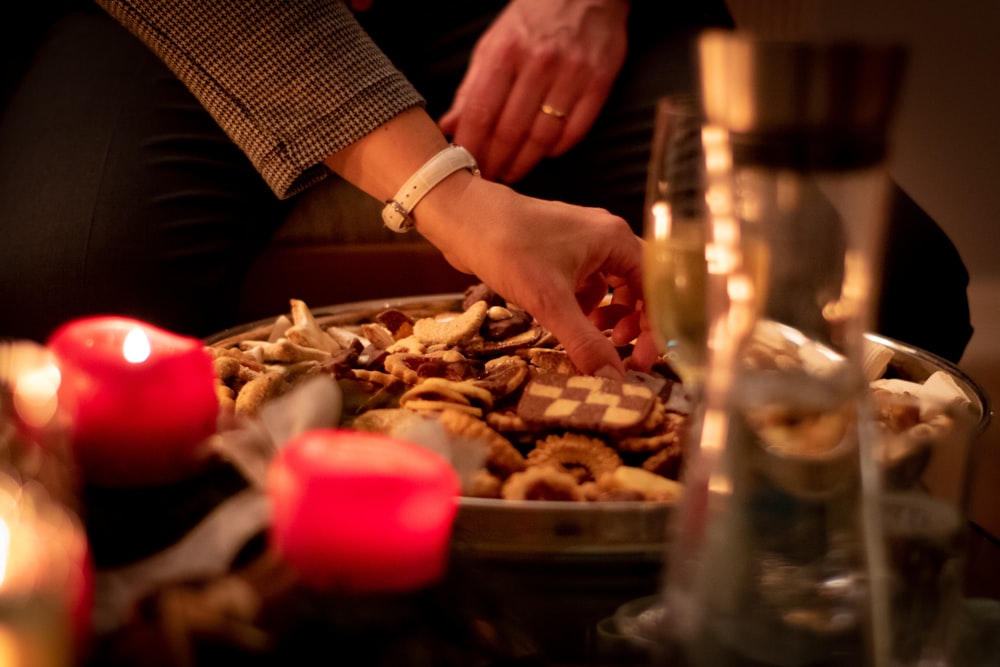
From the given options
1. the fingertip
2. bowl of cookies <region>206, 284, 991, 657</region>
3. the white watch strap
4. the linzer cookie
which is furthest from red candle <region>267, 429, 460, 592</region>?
the white watch strap

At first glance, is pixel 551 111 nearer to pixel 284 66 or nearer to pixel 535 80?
pixel 535 80

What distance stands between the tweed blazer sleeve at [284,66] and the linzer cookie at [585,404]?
39 centimetres

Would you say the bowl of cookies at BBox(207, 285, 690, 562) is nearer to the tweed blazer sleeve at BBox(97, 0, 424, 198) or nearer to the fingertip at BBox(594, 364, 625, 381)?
the fingertip at BBox(594, 364, 625, 381)

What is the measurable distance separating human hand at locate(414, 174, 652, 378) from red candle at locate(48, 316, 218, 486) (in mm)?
395

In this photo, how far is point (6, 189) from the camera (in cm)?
128

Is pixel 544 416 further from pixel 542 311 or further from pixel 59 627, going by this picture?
pixel 59 627

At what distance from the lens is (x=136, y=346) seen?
0.52m

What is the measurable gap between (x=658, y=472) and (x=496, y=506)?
16 centimetres

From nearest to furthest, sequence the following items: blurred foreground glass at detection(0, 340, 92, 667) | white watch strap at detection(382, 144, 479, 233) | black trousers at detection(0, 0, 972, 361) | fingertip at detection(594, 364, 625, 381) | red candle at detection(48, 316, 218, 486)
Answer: blurred foreground glass at detection(0, 340, 92, 667)
red candle at detection(48, 316, 218, 486)
fingertip at detection(594, 364, 625, 381)
white watch strap at detection(382, 144, 479, 233)
black trousers at detection(0, 0, 972, 361)

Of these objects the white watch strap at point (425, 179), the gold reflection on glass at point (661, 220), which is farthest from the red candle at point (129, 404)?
the white watch strap at point (425, 179)

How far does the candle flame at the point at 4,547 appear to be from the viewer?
1.16ft

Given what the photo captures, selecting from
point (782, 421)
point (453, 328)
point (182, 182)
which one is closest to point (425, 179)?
point (453, 328)

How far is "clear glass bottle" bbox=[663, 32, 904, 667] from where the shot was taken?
40 cm

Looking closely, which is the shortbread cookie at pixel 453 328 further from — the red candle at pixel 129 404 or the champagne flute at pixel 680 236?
the red candle at pixel 129 404
